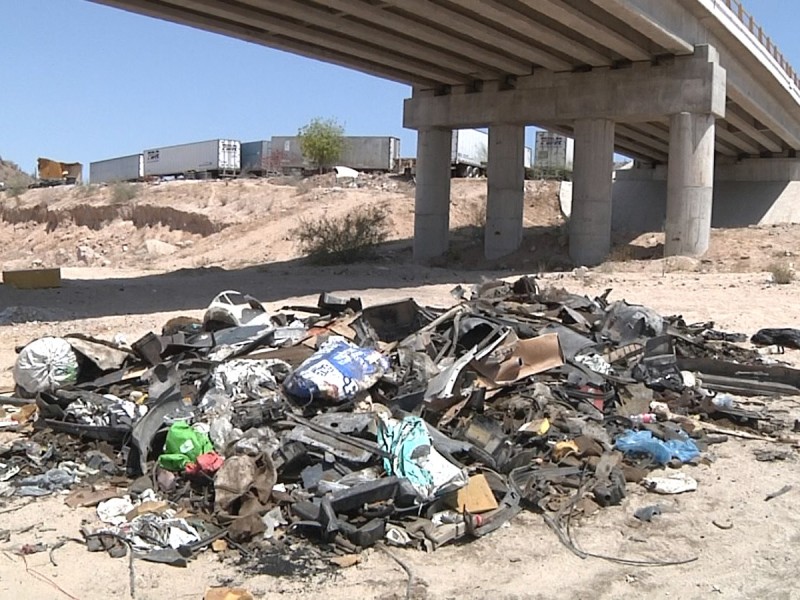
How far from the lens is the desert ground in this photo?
4.57 meters

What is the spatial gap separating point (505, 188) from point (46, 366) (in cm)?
2021

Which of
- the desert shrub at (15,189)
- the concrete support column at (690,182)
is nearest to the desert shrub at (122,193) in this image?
the desert shrub at (15,189)

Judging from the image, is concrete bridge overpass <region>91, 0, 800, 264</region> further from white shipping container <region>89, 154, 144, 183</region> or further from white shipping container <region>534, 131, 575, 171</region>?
white shipping container <region>89, 154, 144, 183</region>

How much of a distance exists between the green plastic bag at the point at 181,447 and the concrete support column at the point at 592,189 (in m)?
19.8

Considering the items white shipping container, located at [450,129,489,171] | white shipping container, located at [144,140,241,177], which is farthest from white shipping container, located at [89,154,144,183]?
white shipping container, located at [450,129,489,171]

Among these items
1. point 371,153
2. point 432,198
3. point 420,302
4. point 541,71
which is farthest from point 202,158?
point 420,302

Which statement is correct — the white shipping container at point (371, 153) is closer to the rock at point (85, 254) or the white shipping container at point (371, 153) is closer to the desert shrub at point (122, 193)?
the desert shrub at point (122, 193)

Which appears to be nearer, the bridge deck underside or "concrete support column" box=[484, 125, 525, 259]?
the bridge deck underside

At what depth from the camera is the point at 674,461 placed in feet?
21.3

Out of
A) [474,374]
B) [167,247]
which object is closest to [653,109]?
[474,374]

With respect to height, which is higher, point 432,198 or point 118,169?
point 118,169

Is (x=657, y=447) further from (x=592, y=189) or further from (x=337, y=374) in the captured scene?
(x=592, y=189)

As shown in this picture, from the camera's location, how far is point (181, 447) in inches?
236

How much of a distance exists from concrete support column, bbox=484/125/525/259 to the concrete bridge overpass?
0.03 m
